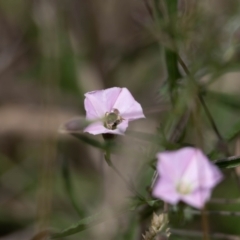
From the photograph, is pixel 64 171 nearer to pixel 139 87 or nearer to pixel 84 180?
pixel 84 180

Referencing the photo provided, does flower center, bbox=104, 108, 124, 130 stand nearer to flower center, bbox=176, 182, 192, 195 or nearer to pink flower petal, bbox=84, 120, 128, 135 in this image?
pink flower petal, bbox=84, 120, 128, 135

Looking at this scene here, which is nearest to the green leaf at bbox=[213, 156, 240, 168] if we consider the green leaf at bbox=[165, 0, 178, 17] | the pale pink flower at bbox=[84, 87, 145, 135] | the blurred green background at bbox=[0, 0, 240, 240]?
the pale pink flower at bbox=[84, 87, 145, 135]

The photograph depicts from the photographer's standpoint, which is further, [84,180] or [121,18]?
[121,18]

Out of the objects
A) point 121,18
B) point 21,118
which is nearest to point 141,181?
point 21,118

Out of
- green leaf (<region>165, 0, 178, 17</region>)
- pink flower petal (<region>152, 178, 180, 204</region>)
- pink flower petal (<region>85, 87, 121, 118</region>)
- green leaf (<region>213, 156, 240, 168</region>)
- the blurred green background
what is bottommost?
pink flower petal (<region>152, 178, 180, 204</region>)

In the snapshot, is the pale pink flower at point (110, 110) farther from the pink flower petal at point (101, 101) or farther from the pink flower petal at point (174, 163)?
the pink flower petal at point (174, 163)
